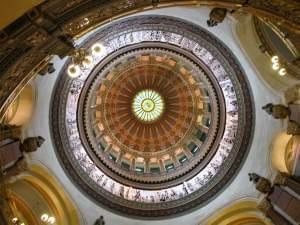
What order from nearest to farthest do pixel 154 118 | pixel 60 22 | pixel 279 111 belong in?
pixel 60 22 < pixel 279 111 < pixel 154 118

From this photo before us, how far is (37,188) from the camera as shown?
15.2 m

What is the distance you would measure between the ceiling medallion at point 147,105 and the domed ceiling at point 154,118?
0.07m

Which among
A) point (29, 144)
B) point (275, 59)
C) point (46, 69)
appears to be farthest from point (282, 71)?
point (29, 144)

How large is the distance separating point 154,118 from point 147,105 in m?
0.99

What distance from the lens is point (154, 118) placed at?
23750mm

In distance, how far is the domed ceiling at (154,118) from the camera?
15.8 metres

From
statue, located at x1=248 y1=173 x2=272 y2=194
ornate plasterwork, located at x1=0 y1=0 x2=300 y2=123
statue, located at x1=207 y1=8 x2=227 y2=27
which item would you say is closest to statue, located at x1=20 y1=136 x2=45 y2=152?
ornate plasterwork, located at x1=0 y1=0 x2=300 y2=123

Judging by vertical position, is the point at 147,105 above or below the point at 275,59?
above

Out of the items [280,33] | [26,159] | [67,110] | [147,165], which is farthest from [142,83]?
[280,33]

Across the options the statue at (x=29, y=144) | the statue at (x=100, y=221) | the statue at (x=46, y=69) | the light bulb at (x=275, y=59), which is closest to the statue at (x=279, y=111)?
the light bulb at (x=275, y=59)

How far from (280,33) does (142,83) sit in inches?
505

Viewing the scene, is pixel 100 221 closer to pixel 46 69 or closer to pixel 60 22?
pixel 46 69

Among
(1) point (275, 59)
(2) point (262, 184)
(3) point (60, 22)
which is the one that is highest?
(1) point (275, 59)

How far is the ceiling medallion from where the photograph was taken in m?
23.5
